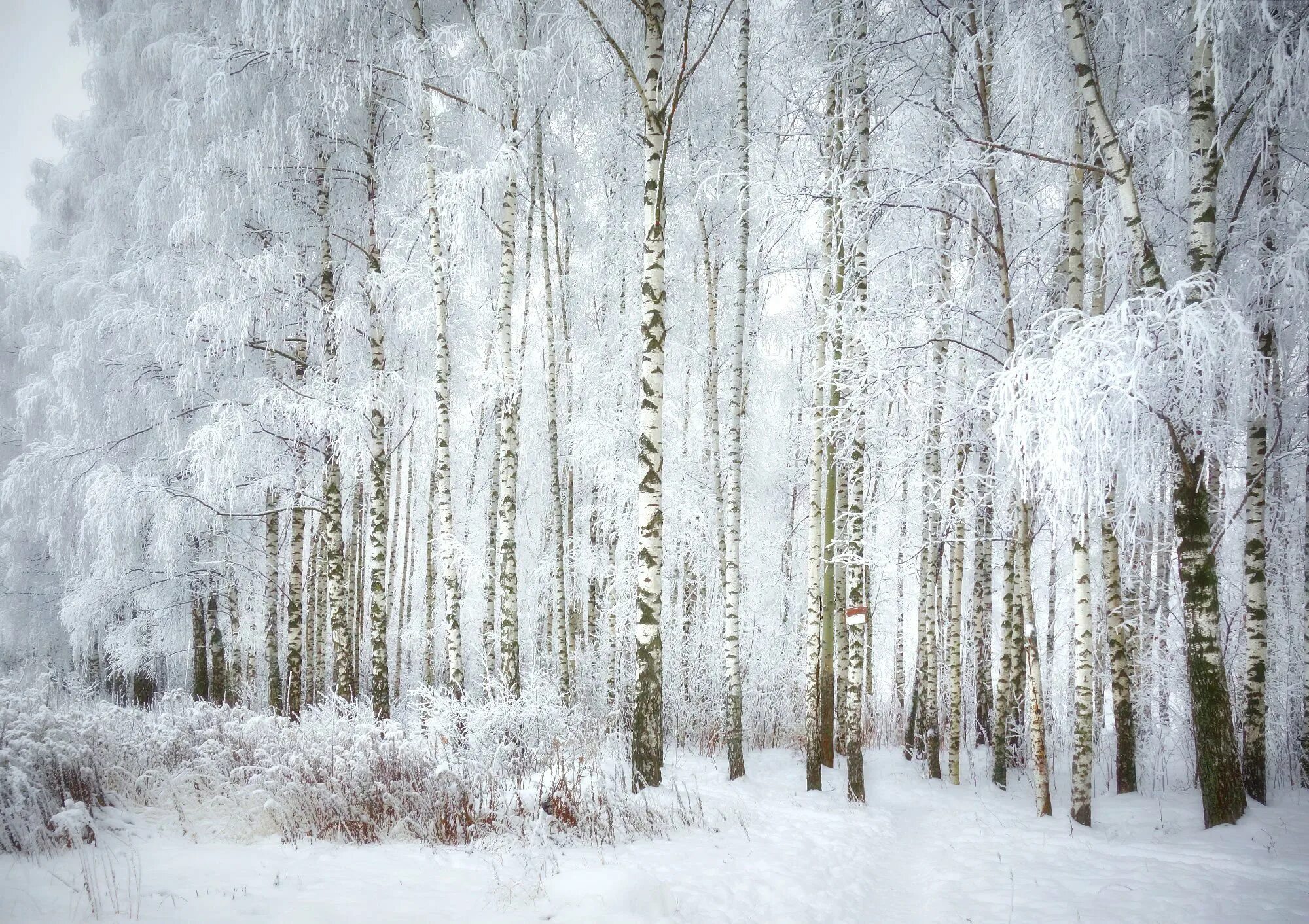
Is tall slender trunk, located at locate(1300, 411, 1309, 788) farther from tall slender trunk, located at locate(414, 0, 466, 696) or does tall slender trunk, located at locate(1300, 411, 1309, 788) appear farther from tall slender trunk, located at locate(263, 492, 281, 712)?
tall slender trunk, located at locate(263, 492, 281, 712)

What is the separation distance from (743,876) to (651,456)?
3.67m

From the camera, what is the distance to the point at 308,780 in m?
4.80

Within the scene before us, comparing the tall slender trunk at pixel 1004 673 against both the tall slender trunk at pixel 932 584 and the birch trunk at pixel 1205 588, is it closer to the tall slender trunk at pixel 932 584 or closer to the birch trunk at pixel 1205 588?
the tall slender trunk at pixel 932 584

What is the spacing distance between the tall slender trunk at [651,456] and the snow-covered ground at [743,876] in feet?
3.21

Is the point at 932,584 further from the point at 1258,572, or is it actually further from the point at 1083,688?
the point at 1258,572

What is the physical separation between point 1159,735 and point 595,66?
12.5m

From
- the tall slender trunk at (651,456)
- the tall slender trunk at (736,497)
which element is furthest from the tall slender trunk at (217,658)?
the tall slender trunk at (736,497)

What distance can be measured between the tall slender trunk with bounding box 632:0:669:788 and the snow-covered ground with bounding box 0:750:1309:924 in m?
0.98

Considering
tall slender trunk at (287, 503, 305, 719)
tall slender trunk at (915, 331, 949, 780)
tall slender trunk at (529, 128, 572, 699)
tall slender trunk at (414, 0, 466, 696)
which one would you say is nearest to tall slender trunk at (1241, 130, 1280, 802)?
tall slender trunk at (915, 331, 949, 780)

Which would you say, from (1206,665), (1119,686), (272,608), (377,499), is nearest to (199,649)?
(272,608)

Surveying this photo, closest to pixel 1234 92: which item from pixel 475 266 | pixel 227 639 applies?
pixel 475 266

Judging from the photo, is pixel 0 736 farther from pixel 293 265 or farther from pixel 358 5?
pixel 358 5

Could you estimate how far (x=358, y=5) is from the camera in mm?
7461

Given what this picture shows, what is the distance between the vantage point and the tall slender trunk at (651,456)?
6.14 m
